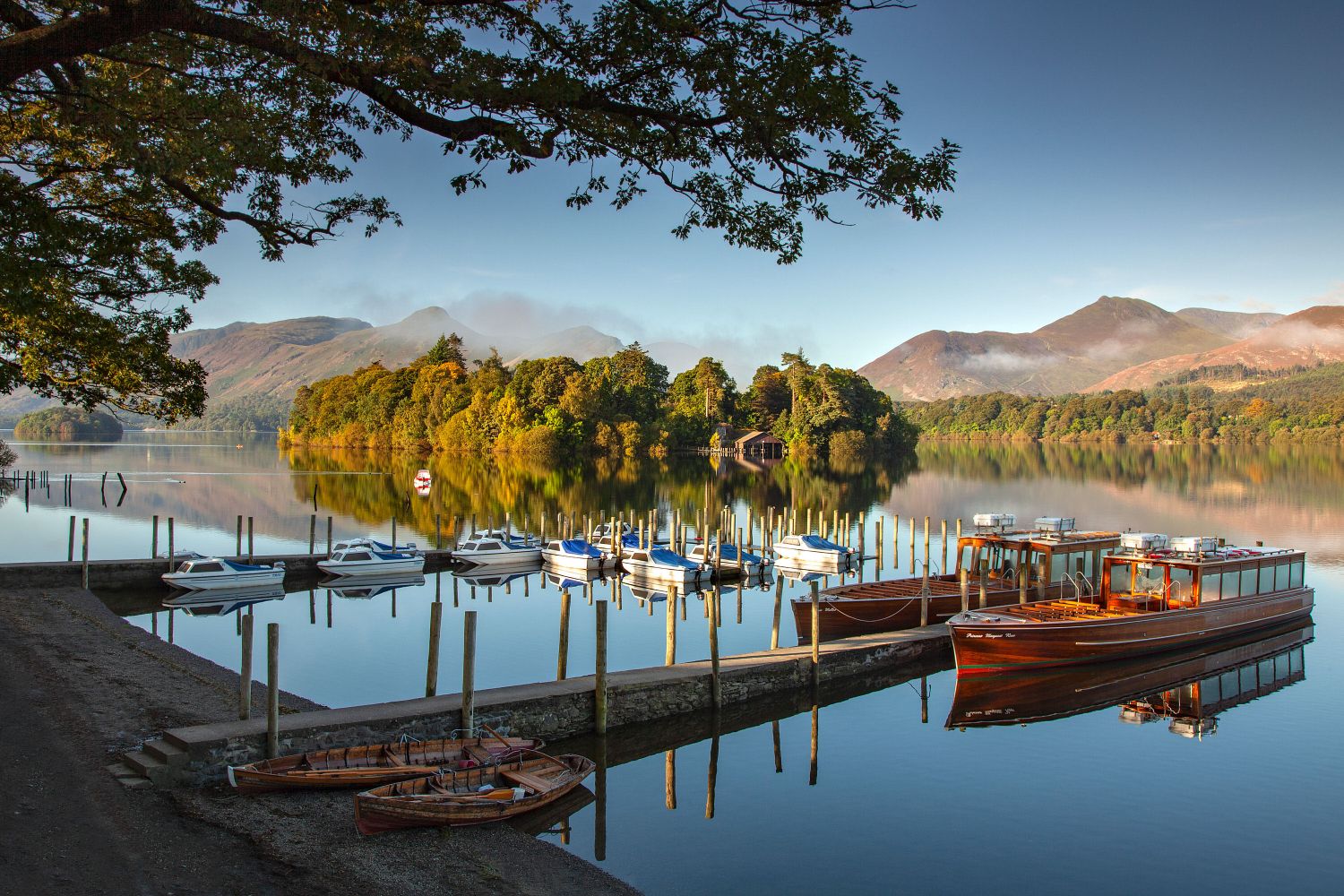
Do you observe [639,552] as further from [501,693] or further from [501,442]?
[501,442]

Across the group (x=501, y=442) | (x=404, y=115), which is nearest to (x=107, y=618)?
(x=404, y=115)

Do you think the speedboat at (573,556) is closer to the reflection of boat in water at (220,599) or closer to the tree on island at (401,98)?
the reflection of boat in water at (220,599)

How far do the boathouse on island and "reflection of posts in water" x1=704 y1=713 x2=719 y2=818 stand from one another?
11785 centimetres

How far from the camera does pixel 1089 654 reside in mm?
23328

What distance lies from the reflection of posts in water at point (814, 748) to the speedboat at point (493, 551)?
21.0 metres

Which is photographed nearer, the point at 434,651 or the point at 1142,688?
the point at 434,651

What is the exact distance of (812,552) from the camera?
39469 millimetres

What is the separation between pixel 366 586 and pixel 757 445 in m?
108

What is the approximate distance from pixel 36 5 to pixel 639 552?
27.1 m

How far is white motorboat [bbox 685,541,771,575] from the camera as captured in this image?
3759 centimetres

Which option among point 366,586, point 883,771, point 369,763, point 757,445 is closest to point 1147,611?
point 883,771

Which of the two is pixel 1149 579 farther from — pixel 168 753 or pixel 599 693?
pixel 168 753

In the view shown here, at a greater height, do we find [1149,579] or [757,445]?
[757,445]

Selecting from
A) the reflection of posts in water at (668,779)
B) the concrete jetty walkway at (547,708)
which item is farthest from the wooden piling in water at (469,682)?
the reflection of posts in water at (668,779)
